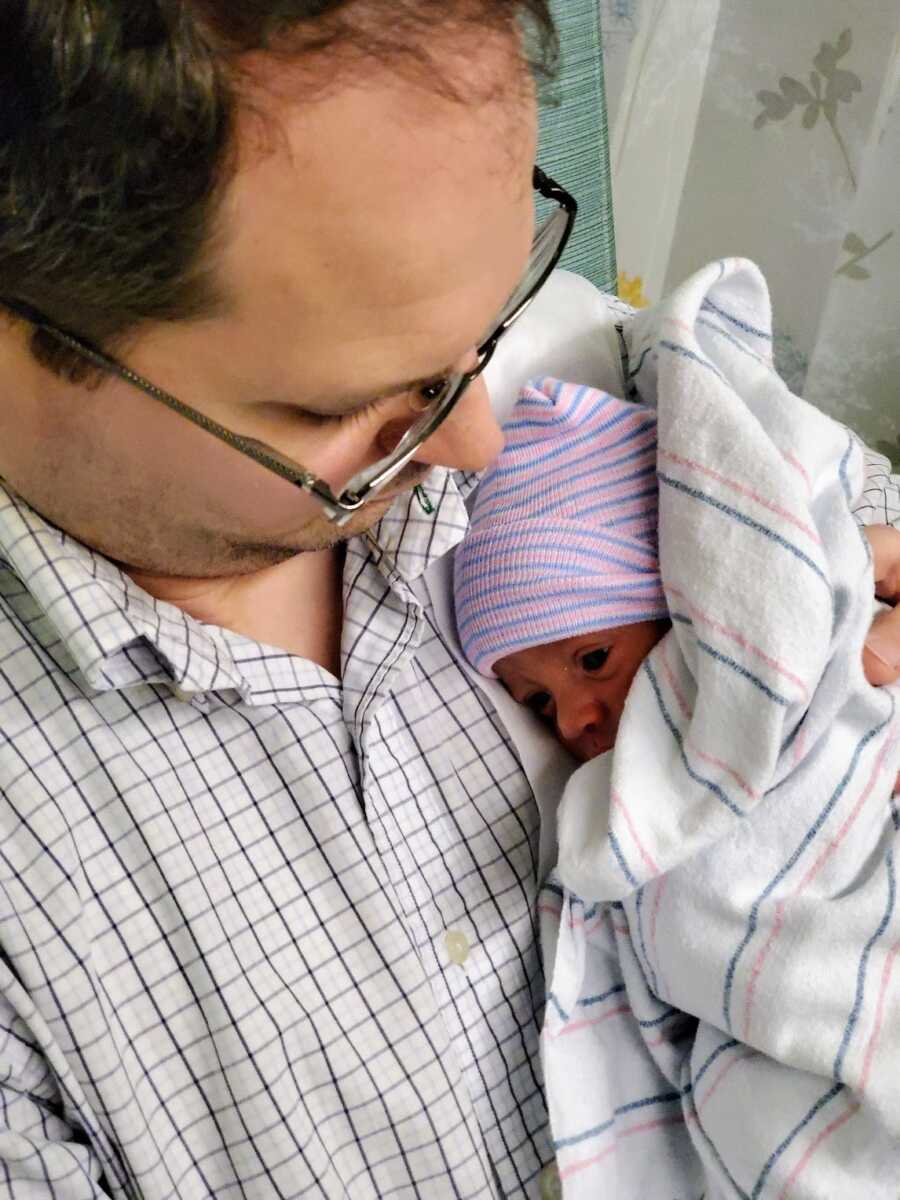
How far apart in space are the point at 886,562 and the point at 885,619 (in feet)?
0.30

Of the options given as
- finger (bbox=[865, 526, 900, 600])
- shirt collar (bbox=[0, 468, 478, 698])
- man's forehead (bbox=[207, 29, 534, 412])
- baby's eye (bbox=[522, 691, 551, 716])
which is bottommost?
baby's eye (bbox=[522, 691, 551, 716])

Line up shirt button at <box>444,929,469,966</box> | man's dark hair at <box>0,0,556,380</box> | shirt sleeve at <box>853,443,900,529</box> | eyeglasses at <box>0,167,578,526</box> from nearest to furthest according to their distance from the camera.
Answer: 1. man's dark hair at <box>0,0,556,380</box>
2. eyeglasses at <box>0,167,578,526</box>
3. shirt button at <box>444,929,469,966</box>
4. shirt sleeve at <box>853,443,900,529</box>

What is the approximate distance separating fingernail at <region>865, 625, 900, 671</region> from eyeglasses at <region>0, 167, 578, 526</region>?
412 millimetres

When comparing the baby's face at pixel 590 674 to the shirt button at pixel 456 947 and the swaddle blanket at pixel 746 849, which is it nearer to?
the swaddle blanket at pixel 746 849

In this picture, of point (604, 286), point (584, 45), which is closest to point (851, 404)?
point (604, 286)

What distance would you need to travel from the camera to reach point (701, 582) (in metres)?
0.91

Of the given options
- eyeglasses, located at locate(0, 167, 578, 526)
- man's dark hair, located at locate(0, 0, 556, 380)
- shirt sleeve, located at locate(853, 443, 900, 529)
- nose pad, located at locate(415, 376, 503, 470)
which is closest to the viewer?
man's dark hair, located at locate(0, 0, 556, 380)

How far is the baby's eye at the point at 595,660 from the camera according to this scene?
1004 millimetres

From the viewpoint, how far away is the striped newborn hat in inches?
38.3

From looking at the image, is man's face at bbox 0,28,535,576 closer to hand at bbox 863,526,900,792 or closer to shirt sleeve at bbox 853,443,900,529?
hand at bbox 863,526,900,792

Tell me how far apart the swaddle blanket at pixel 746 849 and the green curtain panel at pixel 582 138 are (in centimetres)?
45

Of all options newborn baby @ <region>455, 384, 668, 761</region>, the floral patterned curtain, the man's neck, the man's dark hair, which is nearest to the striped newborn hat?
newborn baby @ <region>455, 384, 668, 761</region>

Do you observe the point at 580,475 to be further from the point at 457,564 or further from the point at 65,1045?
the point at 65,1045

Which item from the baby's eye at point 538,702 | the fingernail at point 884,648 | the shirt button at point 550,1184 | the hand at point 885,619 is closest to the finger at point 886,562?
the hand at point 885,619
